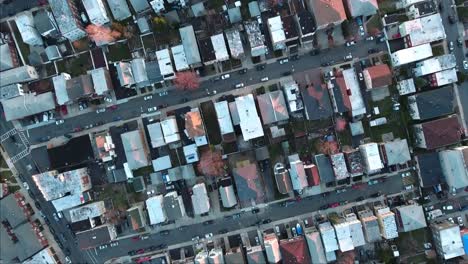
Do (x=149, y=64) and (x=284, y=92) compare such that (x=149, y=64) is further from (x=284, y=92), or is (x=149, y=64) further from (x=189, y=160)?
(x=284, y=92)

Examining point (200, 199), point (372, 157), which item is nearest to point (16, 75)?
point (200, 199)

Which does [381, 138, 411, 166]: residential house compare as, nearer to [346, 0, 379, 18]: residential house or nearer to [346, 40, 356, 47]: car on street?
[346, 40, 356, 47]: car on street

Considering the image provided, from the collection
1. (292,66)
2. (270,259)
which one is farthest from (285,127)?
(270,259)

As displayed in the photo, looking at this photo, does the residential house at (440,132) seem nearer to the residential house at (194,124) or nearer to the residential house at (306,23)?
the residential house at (306,23)

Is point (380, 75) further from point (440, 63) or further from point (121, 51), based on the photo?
point (121, 51)

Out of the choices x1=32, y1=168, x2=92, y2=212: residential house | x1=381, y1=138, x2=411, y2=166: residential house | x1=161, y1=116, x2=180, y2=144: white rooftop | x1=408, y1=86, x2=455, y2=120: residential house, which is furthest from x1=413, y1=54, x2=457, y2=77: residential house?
x1=32, y1=168, x2=92, y2=212: residential house

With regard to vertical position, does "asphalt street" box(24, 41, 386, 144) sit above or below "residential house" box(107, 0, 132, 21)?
below
